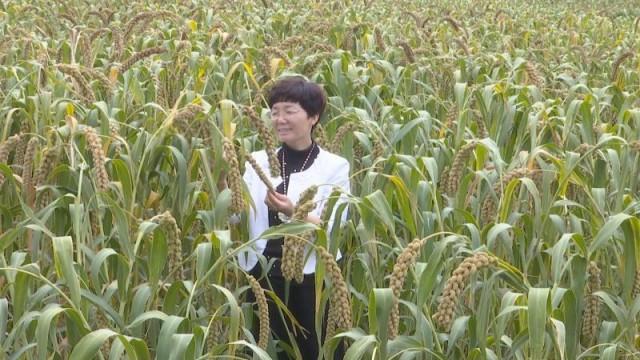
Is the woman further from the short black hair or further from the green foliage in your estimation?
the green foliage

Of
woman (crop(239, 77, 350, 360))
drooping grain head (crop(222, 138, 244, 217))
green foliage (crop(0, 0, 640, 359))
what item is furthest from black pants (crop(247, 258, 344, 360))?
drooping grain head (crop(222, 138, 244, 217))

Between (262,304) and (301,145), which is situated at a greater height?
(301,145)

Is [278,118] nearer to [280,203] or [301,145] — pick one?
[301,145]

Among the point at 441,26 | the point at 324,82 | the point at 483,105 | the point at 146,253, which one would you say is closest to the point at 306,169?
the point at 146,253

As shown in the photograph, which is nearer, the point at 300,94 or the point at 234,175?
the point at 234,175

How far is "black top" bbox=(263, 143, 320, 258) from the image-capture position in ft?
13.1

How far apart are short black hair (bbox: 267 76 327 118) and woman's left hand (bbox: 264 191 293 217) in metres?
0.50

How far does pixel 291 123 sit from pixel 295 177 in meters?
0.21

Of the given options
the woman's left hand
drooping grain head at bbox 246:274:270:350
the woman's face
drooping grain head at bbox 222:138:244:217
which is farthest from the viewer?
the woman's face

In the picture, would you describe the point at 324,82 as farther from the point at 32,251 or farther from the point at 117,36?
the point at 32,251

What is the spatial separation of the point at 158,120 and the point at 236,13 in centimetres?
649

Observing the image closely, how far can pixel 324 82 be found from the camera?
638cm

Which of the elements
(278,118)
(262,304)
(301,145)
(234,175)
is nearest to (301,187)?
(301,145)

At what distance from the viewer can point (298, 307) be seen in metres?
4.07
